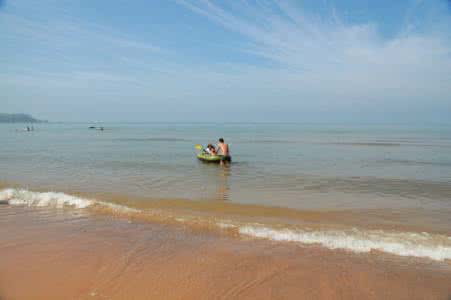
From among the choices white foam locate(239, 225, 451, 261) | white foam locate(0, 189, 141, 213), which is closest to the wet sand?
white foam locate(239, 225, 451, 261)

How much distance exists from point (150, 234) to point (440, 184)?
12.3 metres

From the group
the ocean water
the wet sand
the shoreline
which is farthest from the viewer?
the ocean water

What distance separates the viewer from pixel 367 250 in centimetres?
580

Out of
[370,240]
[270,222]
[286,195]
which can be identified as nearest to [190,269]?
[270,222]

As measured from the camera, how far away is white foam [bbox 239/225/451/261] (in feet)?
18.9

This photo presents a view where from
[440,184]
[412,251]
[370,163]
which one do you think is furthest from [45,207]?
[370,163]

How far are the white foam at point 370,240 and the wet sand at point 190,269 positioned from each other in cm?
31

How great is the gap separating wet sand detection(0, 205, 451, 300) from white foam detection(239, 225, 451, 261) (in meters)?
0.31

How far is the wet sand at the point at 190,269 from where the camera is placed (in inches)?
167

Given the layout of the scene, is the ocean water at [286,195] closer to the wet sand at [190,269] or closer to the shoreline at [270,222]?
the shoreline at [270,222]

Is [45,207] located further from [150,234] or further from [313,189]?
[313,189]

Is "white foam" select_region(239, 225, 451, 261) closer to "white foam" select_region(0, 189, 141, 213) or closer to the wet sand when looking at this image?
the wet sand

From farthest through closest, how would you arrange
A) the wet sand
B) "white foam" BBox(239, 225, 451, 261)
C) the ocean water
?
1. the ocean water
2. "white foam" BBox(239, 225, 451, 261)
3. the wet sand

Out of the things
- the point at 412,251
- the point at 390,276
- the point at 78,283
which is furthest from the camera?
the point at 412,251
